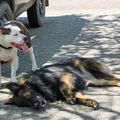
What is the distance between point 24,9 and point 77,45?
6.44 feet

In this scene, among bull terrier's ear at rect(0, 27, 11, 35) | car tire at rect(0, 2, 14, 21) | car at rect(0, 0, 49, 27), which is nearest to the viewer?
bull terrier's ear at rect(0, 27, 11, 35)

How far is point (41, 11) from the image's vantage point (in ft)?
35.1

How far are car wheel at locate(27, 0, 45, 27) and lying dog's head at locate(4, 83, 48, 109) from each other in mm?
5790

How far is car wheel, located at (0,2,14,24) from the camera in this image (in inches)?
253

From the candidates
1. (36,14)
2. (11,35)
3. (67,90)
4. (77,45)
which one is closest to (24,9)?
(36,14)

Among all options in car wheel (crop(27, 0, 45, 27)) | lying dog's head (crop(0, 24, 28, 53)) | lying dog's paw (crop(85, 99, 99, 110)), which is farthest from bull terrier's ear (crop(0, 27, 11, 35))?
car wheel (crop(27, 0, 45, 27))

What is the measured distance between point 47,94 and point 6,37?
1303 millimetres

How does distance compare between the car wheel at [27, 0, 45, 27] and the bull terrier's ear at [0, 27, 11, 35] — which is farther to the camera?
the car wheel at [27, 0, 45, 27]

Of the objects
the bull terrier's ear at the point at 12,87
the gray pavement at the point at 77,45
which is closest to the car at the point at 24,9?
the gray pavement at the point at 77,45

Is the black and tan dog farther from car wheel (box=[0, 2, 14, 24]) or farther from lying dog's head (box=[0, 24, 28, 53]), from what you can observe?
car wheel (box=[0, 2, 14, 24])

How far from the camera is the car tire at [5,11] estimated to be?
6.43m

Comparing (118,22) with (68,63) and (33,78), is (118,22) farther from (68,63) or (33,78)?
(33,78)

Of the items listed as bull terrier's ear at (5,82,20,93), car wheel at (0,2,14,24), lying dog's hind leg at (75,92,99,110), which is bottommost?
lying dog's hind leg at (75,92,99,110)

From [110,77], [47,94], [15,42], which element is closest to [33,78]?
[47,94]
